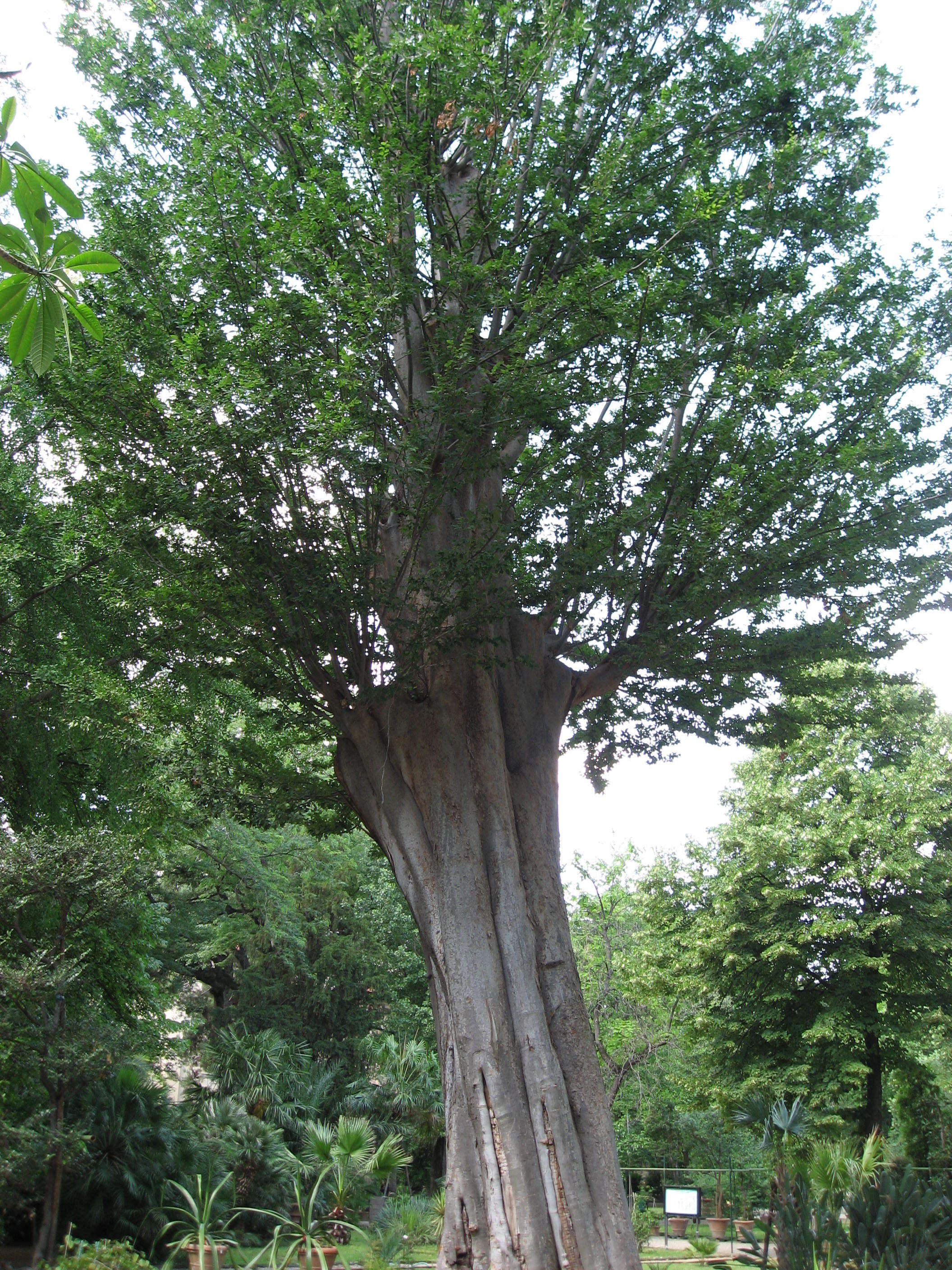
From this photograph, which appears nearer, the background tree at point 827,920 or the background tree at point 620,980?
the background tree at point 827,920

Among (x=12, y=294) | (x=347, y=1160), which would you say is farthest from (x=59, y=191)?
(x=347, y=1160)

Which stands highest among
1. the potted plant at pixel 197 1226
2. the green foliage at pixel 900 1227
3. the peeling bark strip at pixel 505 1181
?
the peeling bark strip at pixel 505 1181

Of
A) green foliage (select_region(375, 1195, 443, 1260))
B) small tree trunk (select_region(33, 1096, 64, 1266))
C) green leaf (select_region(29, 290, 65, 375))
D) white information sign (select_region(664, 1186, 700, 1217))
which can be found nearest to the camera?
green leaf (select_region(29, 290, 65, 375))

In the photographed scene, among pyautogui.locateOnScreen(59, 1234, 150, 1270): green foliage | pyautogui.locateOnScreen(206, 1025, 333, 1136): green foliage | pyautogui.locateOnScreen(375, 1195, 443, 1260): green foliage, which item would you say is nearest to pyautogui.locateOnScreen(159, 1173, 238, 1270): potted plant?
pyautogui.locateOnScreen(59, 1234, 150, 1270): green foliage

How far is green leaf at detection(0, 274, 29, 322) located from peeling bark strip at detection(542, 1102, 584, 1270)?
18.1 ft

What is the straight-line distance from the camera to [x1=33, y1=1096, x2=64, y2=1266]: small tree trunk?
9672 millimetres

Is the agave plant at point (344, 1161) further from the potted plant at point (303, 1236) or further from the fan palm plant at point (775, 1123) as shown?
the fan palm plant at point (775, 1123)

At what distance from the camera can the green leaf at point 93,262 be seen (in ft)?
4.77

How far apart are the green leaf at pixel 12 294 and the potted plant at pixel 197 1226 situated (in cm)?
1001

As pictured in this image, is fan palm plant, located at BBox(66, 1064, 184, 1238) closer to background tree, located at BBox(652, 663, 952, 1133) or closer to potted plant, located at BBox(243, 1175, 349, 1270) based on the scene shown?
potted plant, located at BBox(243, 1175, 349, 1270)

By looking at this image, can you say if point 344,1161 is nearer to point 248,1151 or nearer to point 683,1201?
point 248,1151

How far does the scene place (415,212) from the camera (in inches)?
280

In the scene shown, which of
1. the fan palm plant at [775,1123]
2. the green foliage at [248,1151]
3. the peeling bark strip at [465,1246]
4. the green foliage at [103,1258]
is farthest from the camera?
the green foliage at [248,1151]

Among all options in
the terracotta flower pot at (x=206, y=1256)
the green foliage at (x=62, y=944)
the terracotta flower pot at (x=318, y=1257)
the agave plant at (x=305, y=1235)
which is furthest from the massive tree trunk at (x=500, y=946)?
the terracotta flower pot at (x=206, y=1256)
